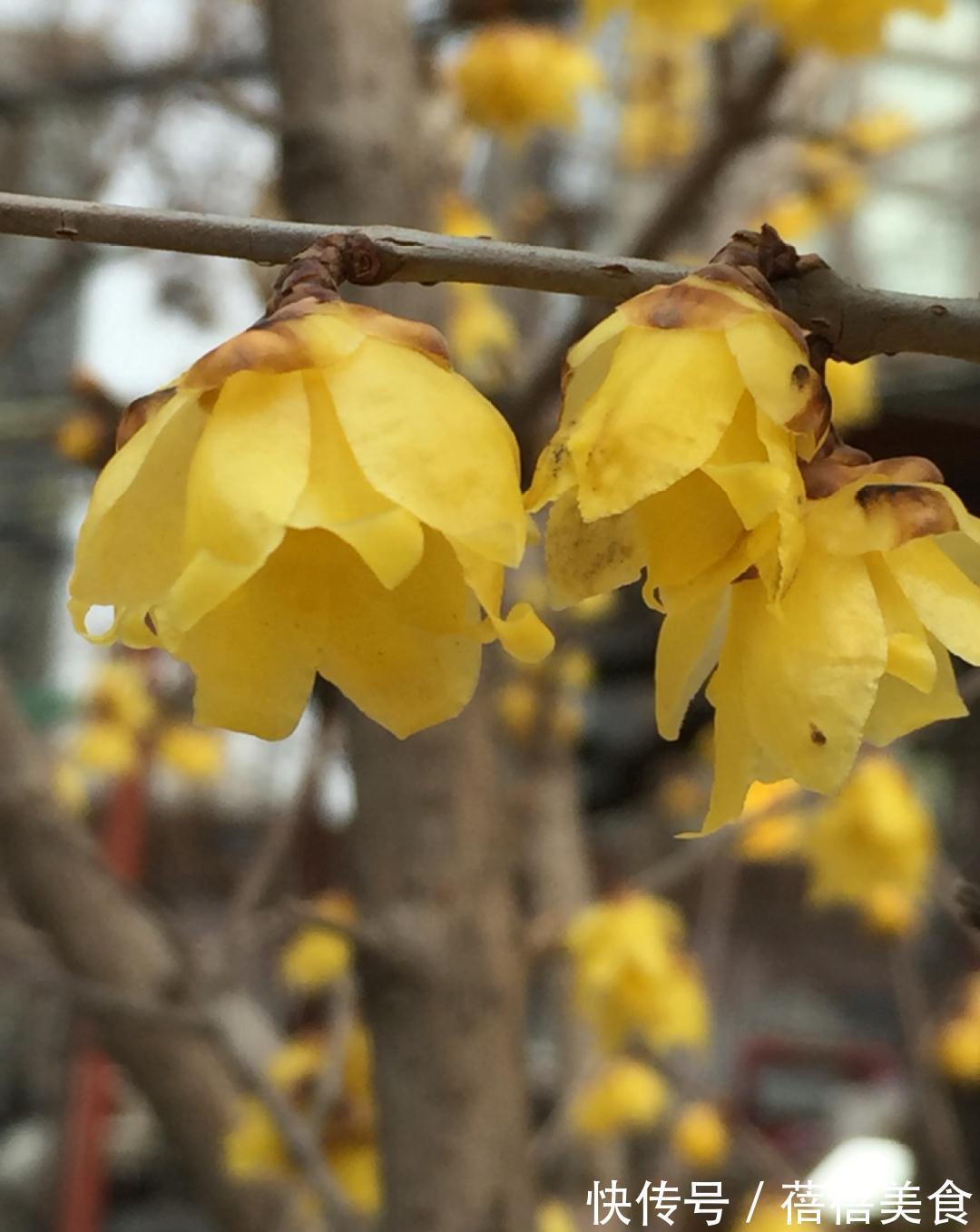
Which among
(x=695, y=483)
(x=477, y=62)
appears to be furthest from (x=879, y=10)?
(x=695, y=483)

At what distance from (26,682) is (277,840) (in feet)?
9.37

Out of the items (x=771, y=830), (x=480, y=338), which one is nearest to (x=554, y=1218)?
(x=771, y=830)

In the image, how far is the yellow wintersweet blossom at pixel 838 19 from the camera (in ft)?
3.41

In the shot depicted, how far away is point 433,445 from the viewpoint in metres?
0.35

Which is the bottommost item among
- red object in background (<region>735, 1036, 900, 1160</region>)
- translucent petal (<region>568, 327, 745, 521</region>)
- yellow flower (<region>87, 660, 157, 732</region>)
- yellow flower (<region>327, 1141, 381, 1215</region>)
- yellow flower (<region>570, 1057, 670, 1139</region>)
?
red object in background (<region>735, 1036, 900, 1160</region>)

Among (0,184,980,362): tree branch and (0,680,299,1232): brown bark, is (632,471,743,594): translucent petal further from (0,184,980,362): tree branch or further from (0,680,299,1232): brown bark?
(0,680,299,1232): brown bark

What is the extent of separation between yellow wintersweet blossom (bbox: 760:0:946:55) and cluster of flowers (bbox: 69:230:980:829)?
777 mm

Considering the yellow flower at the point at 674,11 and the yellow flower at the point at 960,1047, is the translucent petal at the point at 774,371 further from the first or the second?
the yellow flower at the point at 960,1047

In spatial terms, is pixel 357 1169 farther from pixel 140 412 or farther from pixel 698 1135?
pixel 140 412

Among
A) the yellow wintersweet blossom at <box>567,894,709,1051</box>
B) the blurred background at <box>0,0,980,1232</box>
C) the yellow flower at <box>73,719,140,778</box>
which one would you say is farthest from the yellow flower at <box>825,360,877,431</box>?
the yellow flower at <box>73,719,140,778</box>

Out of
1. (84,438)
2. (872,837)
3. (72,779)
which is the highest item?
(84,438)

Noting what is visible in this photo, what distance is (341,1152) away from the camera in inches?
53.4

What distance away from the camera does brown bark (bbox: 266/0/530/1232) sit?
973 mm

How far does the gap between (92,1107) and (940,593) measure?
251cm
